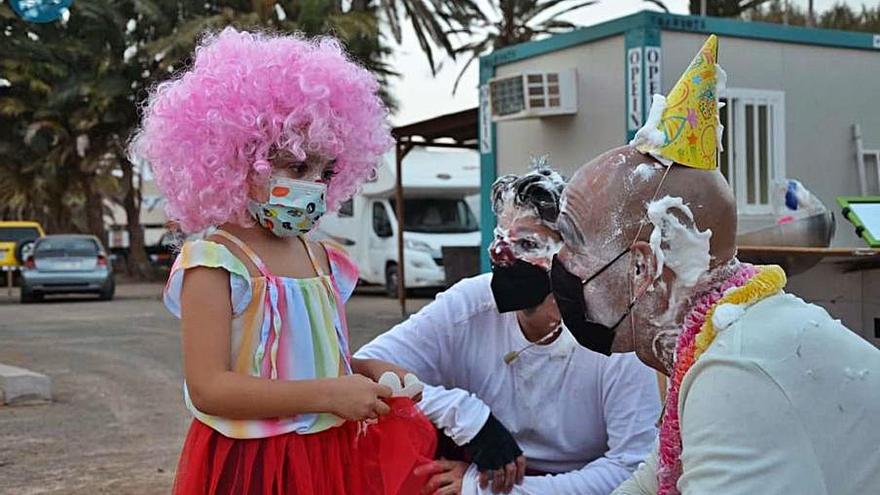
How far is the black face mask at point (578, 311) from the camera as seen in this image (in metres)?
1.78

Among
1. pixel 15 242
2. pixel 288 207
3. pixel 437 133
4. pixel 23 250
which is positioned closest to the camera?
pixel 288 207

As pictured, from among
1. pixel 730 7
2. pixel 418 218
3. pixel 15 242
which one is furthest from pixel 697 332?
pixel 15 242

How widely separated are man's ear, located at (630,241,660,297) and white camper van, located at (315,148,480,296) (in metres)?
15.6

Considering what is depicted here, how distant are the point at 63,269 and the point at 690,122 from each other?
19742 mm

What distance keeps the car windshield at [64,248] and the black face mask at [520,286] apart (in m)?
18.6

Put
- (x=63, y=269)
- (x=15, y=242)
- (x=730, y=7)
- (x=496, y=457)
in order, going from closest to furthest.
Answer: (x=496, y=457) < (x=730, y=7) < (x=63, y=269) < (x=15, y=242)

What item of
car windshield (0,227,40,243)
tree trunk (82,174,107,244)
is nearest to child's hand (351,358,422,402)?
car windshield (0,227,40,243)

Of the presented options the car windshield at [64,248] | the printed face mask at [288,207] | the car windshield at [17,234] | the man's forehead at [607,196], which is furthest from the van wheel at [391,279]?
the man's forehead at [607,196]

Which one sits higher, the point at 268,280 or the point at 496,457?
the point at 268,280

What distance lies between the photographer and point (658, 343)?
66.9 inches

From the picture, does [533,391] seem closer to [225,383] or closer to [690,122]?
[225,383]

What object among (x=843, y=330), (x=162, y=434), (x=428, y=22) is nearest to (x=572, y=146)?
(x=162, y=434)

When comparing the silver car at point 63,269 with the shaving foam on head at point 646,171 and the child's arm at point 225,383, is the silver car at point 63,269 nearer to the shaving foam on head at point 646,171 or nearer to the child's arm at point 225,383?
the child's arm at point 225,383

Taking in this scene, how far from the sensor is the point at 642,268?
65.7 inches
